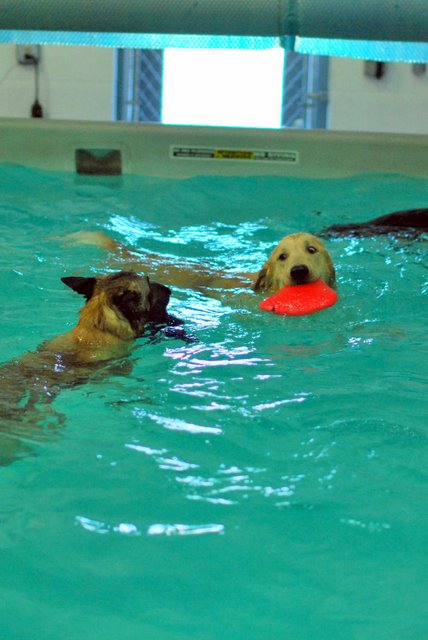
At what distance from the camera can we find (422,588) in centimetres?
233

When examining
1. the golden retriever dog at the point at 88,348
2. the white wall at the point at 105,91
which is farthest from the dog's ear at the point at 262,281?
the white wall at the point at 105,91

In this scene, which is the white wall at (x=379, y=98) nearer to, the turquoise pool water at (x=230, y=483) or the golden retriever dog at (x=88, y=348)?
the turquoise pool water at (x=230, y=483)

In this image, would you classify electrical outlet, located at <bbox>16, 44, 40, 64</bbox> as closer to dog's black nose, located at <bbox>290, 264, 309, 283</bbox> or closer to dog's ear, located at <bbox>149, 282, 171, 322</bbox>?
dog's black nose, located at <bbox>290, 264, 309, 283</bbox>

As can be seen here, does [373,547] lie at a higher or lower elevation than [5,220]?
lower

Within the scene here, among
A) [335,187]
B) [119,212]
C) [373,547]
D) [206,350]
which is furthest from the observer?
[335,187]

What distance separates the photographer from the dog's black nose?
15.9ft

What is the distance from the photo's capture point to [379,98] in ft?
37.8

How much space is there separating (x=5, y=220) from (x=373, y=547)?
4.83 metres

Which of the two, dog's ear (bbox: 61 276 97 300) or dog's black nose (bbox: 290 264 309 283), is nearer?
dog's ear (bbox: 61 276 97 300)

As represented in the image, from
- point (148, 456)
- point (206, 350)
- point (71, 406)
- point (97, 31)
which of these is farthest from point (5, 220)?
point (148, 456)

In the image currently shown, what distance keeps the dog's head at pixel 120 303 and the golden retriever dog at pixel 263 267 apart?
1.10 meters

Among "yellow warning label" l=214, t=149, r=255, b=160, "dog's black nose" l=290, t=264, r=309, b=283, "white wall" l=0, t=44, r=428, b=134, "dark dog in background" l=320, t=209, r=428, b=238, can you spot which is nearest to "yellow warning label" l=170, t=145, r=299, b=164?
"yellow warning label" l=214, t=149, r=255, b=160

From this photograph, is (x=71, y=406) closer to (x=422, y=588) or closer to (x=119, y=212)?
(x=422, y=588)

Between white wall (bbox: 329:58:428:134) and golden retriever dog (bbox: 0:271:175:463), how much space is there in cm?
813
